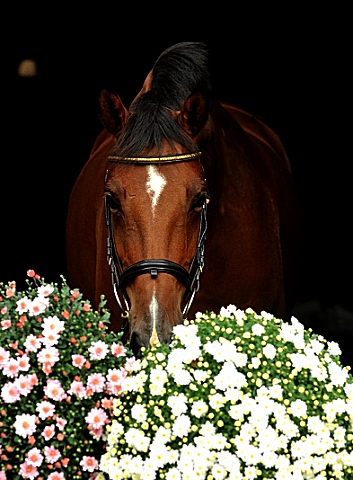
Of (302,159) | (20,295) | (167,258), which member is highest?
(302,159)

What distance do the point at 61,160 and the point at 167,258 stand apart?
3705mm

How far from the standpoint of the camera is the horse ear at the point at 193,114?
152 inches

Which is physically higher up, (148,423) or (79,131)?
(79,131)

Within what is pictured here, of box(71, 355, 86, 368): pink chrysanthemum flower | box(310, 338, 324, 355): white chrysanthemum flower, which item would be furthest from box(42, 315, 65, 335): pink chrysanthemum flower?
box(310, 338, 324, 355): white chrysanthemum flower

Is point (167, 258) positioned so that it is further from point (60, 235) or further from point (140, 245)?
point (60, 235)

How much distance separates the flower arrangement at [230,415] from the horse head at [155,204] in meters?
0.42

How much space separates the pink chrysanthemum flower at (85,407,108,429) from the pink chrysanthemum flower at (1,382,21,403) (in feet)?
0.79

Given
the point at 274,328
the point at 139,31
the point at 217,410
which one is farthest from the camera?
the point at 139,31

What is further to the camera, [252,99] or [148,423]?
[252,99]

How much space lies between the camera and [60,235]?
7402 mm

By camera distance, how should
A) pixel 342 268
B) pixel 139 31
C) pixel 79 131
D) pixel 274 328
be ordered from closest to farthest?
pixel 274 328 → pixel 139 31 → pixel 79 131 → pixel 342 268

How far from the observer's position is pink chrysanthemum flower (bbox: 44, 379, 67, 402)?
2885 mm

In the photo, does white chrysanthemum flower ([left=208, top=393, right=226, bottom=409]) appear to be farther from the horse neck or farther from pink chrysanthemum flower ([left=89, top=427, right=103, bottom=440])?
the horse neck

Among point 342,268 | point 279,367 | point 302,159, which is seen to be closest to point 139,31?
point 302,159
